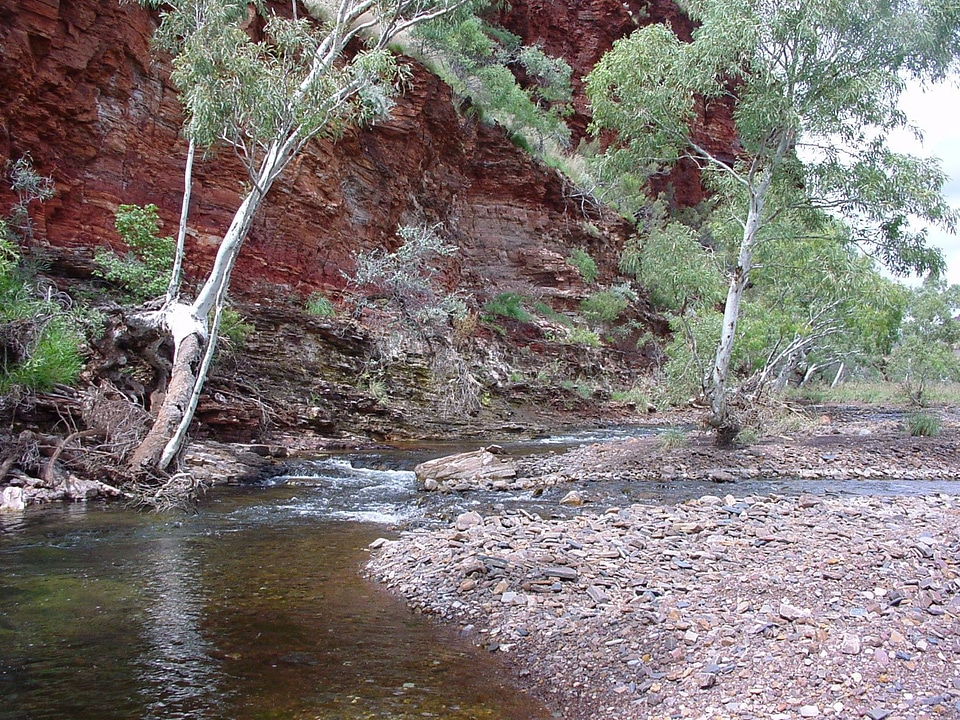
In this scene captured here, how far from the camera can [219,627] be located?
4.06 meters

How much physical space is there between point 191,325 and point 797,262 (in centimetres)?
1090

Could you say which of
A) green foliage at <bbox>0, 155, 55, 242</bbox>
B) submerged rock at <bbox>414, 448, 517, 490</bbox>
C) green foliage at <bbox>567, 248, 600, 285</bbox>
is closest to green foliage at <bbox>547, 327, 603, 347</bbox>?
green foliage at <bbox>567, 248, 600, 285</bbox>

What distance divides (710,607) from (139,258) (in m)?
12.3

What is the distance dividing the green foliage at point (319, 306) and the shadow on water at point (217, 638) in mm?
9951

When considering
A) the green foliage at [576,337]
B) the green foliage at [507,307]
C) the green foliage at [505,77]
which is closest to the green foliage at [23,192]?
the green foliage at [505,77]

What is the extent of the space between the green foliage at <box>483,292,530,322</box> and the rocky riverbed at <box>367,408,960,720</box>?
14763 millimetres

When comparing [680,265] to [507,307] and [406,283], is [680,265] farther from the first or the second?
[507,307]

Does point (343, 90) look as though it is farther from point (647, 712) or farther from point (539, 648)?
point (647, 712)

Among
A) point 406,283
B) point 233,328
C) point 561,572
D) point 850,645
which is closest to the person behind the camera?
point 850,645

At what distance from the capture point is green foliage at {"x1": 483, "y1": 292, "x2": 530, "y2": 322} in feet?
71.5

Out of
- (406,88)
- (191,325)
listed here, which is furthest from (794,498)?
(406,88)

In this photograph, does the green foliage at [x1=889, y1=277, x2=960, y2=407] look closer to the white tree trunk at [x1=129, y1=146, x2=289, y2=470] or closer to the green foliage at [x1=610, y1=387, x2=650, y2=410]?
the green foliage at [x1=610, y1=387, x2=650, y2=410]

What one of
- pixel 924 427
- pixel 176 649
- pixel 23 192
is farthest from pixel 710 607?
pixel 23 192

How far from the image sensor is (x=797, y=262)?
1273cm
